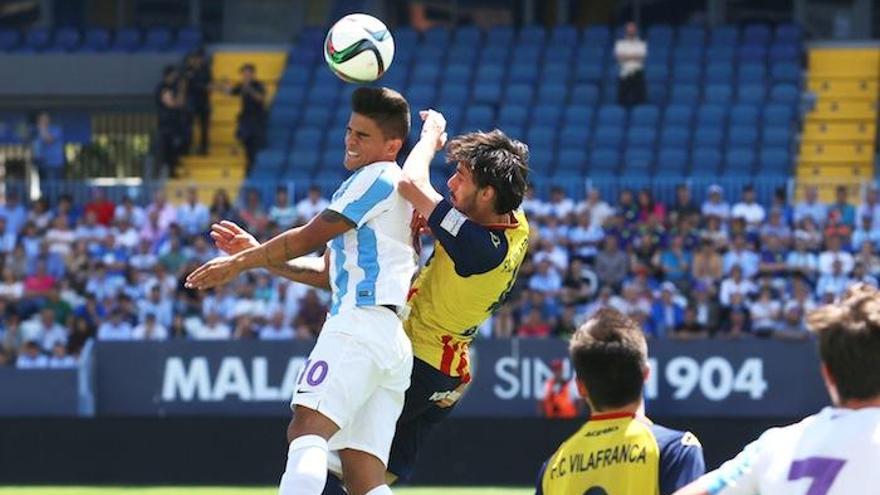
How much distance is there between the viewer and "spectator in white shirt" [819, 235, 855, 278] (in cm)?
1883

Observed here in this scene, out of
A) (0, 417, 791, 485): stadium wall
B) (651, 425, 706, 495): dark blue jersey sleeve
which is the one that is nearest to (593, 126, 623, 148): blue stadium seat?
(0, 417, 791, 485): stadium wall

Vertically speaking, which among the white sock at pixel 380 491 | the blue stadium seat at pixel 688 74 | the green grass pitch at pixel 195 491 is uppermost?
the blue stadium seat at pixel 688 74

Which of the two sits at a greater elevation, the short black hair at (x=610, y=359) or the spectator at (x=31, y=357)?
the short black hair at (x=610, y=359)

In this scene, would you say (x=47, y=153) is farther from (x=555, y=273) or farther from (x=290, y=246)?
(x=290, y=246)

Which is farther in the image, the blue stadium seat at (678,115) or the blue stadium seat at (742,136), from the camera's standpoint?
the blue stadium seat at (678,115)

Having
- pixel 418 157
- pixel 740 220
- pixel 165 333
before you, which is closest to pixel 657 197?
pixel 740 220

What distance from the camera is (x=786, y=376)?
1797cm

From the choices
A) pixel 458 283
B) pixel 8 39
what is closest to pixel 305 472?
pixel 458 283

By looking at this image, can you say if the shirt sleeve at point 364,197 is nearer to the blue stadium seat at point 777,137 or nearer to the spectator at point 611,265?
the spectator at point 611,265

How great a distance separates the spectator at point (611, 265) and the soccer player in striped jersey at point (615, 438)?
1452 cm

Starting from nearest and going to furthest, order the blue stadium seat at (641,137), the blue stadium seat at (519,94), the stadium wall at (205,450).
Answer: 1. the stadium wall at (205,450)
2. the blue stadium seat at (641,137)
3. the blue stadium seat at (519,94)

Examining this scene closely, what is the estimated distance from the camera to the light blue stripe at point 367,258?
685cm

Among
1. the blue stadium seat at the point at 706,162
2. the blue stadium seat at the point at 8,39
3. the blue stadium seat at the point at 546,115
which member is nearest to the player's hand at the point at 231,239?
the blue stadium seat at the point at 706,162

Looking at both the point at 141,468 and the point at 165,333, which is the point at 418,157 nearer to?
the point at 141,468
